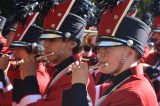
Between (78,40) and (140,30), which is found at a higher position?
(140,30)

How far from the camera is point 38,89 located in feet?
14.6

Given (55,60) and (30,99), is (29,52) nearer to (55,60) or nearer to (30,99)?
(55,60)

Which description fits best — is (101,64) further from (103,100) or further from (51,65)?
(51,65)

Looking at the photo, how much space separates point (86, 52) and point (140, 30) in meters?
4.15

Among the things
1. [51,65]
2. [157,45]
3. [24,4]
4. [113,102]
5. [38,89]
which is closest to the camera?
[113,102]

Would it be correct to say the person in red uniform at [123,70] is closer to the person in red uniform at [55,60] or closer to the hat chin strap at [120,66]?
the hat chin strap at [120,66]

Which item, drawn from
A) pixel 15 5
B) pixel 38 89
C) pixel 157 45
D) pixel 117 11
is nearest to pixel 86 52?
pixel 157 45

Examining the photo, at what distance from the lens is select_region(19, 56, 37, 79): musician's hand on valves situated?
4551 millimetres

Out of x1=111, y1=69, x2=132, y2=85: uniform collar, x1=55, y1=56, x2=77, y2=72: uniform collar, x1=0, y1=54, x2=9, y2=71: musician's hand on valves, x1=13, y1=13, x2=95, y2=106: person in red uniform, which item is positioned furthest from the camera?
x1=0, y1=54, x2=9, y2=71: musician's hand on valves

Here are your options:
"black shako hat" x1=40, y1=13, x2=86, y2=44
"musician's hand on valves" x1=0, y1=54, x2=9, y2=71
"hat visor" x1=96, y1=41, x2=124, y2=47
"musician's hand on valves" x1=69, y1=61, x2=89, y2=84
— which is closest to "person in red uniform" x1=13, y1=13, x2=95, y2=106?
"black shako hat" x1=40, y1=13, x2=86, y2=44

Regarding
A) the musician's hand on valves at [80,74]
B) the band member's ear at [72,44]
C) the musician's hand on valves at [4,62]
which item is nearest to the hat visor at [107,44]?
the musician's hand on valves at [80,74]

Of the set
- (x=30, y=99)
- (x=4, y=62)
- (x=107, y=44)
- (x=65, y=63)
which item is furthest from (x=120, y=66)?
(x=4, y=62)

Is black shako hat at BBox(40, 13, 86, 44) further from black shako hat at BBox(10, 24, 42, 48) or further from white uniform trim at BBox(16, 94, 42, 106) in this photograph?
white uniform trim at BBox(16, 94, 42, 106)

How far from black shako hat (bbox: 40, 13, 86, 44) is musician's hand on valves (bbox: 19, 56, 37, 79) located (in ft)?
0.84
